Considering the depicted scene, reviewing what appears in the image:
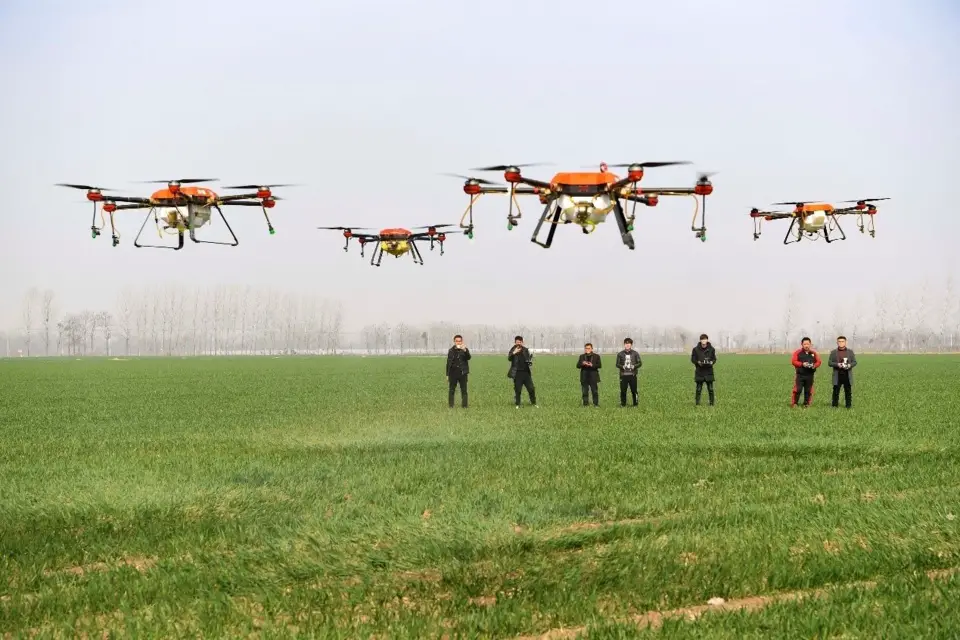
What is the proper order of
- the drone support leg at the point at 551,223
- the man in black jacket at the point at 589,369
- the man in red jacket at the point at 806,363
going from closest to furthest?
the drone support leg at the point at 551,223 < the man in red jacket at the point at 806,363 < the man in black jacket at the point at 589,369

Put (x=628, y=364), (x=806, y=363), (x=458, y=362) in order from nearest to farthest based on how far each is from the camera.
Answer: (x=806, y=363) < (x=458, y=362) < (x=628, y=364)

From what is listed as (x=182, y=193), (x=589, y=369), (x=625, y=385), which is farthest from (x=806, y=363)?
(x=182, y=193)

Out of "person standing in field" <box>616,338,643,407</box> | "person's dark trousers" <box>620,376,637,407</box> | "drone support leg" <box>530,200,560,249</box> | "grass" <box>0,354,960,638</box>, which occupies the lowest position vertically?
"grass" <box>0,354,960,638</box>

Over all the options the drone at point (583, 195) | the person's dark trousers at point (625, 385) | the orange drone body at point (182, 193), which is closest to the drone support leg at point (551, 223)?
the drone at point (583, 195)

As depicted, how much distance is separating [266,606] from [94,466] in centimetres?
912

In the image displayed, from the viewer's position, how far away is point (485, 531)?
9961 millimetres

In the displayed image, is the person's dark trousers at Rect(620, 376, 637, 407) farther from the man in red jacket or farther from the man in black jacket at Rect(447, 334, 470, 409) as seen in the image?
the man in black jacket at Rect(447, 334, 470, 409)

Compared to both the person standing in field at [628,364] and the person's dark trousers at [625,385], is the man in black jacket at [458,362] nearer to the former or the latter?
the person standing in field at [628,364]

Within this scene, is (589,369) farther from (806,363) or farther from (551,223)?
(551,223)

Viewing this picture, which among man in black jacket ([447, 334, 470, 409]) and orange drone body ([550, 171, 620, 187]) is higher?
orange drone body ([550, 171, 620, 187])

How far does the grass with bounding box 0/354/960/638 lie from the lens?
736 centimetres

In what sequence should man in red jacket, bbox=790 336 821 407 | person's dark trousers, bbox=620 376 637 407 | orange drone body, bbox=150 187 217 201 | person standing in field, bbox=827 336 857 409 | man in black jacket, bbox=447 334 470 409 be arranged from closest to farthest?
orange drone body, bbox=150 187 217 201 → person standing in field, bbox=827 336 857 409 → man in red jacket, bbox=790 336 821 407 → man in black jacket, bbox=447 334 470 409 → person's dark trousers, bbox=620 376 637 407

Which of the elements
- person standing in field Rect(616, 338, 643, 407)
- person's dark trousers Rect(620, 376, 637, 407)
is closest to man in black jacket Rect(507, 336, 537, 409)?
person standing in field Rect(616, 338, 643, 407)

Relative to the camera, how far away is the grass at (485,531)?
24.2 ft
